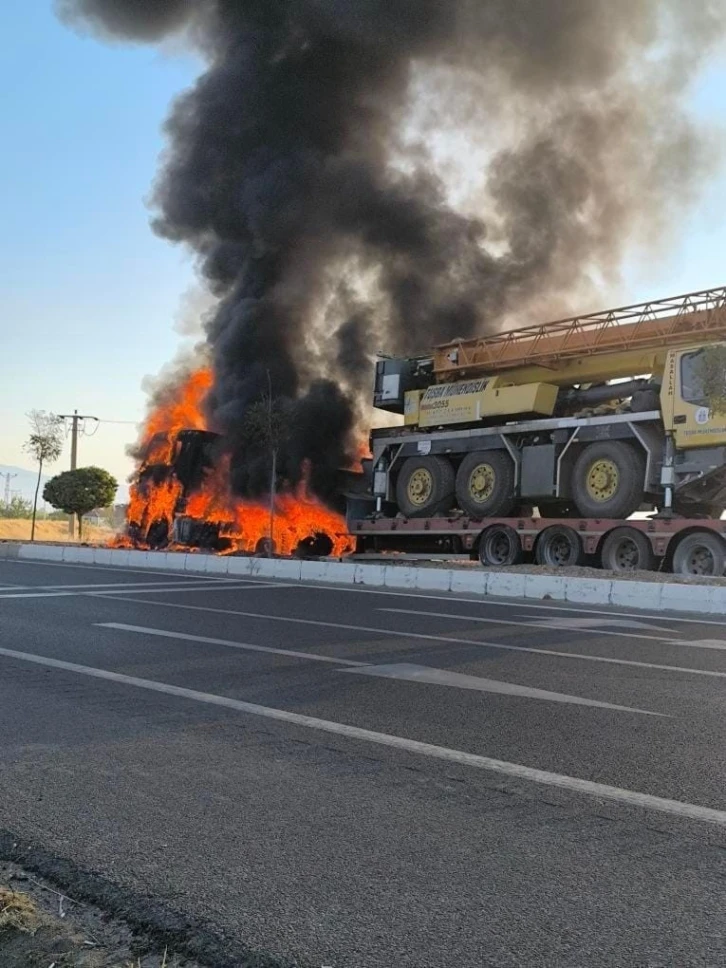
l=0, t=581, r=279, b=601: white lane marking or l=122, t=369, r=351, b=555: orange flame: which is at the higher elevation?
l=122, t=369, r=351, b=555: orange flame

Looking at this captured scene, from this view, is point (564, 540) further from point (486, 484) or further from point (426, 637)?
point (426, 637)

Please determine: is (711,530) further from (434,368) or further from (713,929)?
(713,929)

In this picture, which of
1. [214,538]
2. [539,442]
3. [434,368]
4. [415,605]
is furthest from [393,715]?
[214,538]

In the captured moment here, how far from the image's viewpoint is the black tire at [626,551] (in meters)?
15.3

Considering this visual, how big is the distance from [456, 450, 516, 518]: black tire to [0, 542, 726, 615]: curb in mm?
3027

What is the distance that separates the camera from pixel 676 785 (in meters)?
3.76

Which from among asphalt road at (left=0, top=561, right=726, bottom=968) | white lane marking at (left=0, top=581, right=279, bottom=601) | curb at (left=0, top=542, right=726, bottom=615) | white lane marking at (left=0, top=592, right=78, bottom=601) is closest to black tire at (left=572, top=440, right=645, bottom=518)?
curb at (left=0, top=542, right=726, bottom=615)

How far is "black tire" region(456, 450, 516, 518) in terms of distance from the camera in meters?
18.1

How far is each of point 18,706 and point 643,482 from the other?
1270 centimetres

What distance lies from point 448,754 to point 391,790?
609 mm

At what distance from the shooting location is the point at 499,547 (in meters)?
17.8

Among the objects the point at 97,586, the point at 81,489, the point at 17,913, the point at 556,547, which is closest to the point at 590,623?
the point at 556,547

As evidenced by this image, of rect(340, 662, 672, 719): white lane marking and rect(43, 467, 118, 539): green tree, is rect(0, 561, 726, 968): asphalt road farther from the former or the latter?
rect(43, 467, 118, 539): green tree

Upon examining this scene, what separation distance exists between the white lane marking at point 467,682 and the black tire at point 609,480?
10199mm
